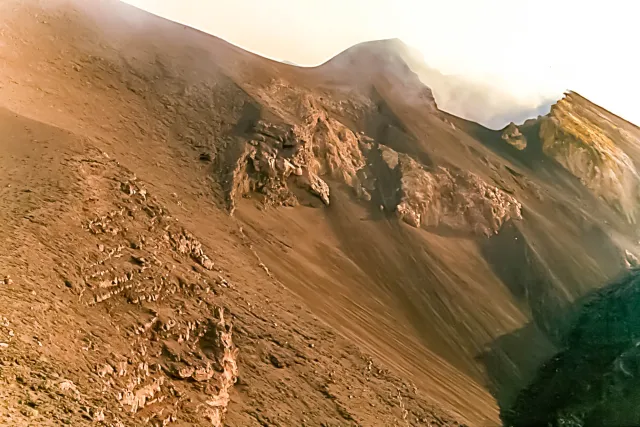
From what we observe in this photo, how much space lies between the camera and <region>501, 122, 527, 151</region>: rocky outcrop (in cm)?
5312

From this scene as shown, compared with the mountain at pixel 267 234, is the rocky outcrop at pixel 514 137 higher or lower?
higher

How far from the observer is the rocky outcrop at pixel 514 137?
5312cm

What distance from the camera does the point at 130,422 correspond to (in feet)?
37.4

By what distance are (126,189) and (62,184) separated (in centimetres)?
305

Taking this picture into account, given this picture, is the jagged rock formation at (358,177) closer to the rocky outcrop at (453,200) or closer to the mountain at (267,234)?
the rocky outcrop at (453,200)

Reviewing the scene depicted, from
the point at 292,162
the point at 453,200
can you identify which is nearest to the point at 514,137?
the point at 453,200

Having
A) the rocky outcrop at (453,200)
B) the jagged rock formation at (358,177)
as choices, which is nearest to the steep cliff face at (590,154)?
the rocky outcrop at (453,200)

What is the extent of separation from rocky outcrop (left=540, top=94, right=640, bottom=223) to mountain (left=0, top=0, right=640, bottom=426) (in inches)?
11.3

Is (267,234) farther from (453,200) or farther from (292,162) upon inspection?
(453,200)

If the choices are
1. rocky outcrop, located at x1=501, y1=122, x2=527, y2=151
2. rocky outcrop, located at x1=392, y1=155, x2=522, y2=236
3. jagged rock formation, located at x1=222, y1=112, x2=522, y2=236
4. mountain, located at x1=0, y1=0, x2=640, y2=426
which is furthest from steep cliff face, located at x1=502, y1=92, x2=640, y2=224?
jagged rock formation, located at x1=222, y1=112, x2=522, y2=236

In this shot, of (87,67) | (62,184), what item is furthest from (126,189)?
(87,67)

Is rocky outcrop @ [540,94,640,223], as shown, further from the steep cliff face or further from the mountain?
the mountain

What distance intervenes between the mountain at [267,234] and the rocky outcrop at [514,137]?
0.23 meters

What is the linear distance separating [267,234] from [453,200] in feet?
55.8
